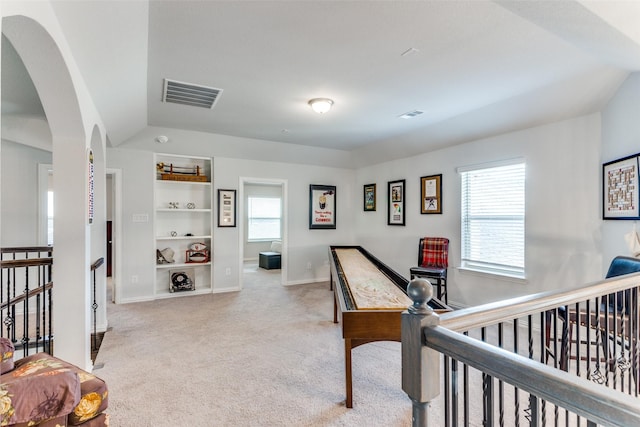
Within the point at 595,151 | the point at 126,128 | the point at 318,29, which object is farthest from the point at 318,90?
the point at 595,151

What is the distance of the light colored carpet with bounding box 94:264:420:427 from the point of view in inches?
83.4

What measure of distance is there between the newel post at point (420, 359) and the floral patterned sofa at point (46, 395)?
1528mm

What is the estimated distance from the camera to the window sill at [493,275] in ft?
12.2

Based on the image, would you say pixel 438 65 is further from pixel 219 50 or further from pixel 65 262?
pixel 65 262

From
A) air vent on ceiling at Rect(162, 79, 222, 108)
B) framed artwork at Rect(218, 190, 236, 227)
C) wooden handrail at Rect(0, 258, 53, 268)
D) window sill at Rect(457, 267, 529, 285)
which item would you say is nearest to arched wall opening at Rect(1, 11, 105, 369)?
wooden handrail at Rect(0, 258, 53, 268)

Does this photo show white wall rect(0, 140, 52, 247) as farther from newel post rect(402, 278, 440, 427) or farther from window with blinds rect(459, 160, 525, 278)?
window with blinds rect(459, 160, 525, 278)

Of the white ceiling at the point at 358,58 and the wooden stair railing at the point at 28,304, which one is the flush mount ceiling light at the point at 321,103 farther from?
the wooden stair railing at the point at 28,304

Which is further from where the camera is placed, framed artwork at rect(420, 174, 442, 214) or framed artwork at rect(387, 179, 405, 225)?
framed artwork at rect(387, 179, 405, 225)

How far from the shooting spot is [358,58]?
2.49 m

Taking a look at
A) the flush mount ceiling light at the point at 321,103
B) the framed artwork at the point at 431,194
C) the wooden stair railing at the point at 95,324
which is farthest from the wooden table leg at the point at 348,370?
the framed artwork at the point at 431,194

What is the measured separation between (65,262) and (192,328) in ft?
5.54

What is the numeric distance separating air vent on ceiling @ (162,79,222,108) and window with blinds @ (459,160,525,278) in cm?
334

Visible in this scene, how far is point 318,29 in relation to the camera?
6.89 ft

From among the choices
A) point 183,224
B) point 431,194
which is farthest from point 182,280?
point 431,194
